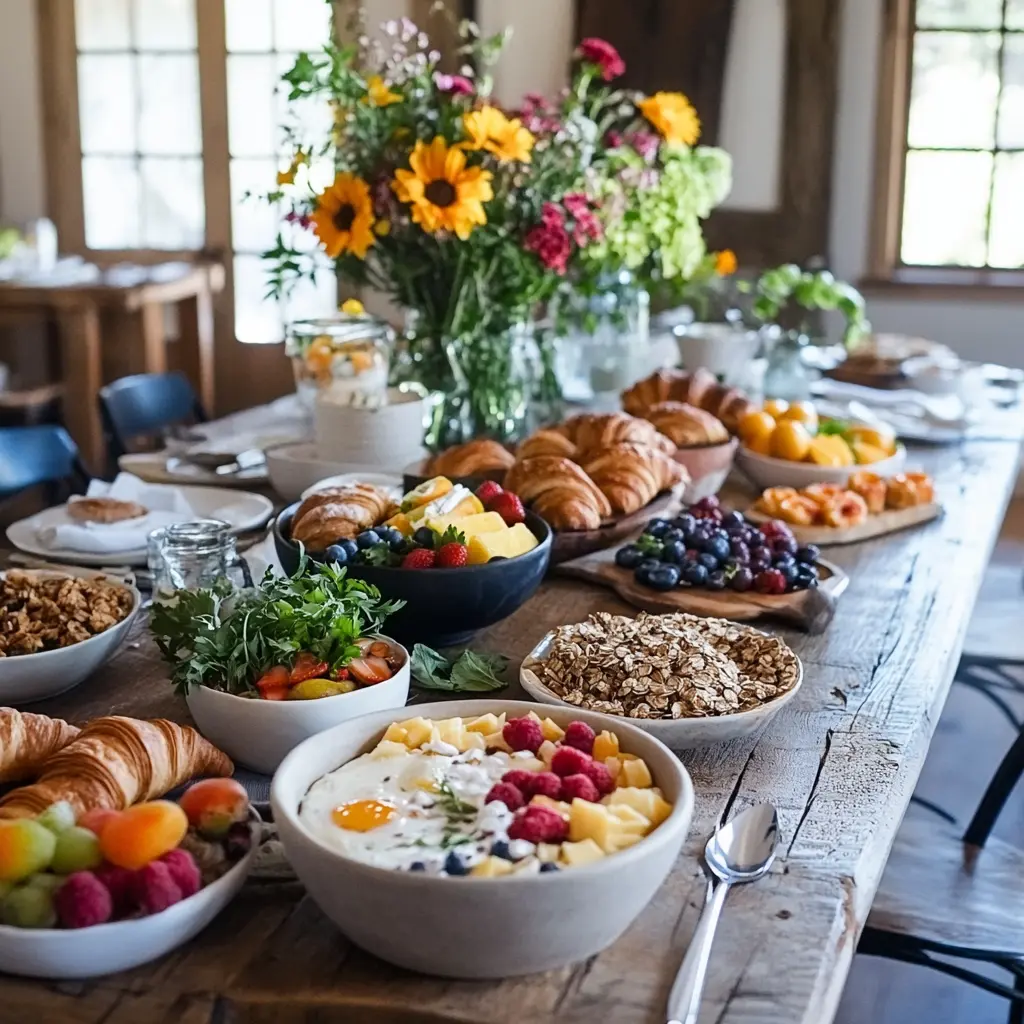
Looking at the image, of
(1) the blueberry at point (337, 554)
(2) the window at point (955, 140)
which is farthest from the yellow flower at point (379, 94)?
(2) the window at point (955, 140)

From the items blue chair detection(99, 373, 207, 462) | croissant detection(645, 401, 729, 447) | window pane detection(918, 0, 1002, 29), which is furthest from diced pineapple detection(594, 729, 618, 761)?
window pane detection(918, 0, 1002, 29)

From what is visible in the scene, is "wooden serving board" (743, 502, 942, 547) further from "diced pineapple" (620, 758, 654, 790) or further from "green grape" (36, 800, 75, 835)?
"green grape" (36, 800, 75, 835)

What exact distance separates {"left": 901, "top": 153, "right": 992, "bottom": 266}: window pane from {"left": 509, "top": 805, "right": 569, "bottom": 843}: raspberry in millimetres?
4374

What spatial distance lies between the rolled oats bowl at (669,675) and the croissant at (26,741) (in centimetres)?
44

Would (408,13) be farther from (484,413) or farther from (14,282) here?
(484,413)

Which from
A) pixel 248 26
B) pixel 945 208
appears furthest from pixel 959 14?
pixel 248 26

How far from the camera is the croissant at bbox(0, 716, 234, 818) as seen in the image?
1094 millimetres

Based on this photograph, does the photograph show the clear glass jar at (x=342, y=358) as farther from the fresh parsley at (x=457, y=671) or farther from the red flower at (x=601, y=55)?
the fresh parsley at (x=457, y=671)

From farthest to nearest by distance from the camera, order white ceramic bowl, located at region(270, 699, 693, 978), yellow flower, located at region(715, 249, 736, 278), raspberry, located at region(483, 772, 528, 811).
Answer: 1. yellow flower, located at region(715, 249, 736, 278)
2. raspberry, located at region(483, 772, 528, 811)
3. white ceramic bowl, located at region(270, 699, 693, 978)

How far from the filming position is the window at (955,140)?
4.81 m

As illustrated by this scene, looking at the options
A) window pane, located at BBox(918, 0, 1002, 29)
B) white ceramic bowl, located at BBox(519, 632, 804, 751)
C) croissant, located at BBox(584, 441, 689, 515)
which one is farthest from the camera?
window pane, located at BBox(918, 0, 1002, 29)

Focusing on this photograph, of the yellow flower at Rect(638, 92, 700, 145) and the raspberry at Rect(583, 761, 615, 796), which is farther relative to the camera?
the yellow flower at Rect(638, 92, 700, 145)

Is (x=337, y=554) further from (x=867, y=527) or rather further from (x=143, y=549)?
(x=867, y=527)

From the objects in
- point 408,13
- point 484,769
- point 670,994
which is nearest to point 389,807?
point 484,769
